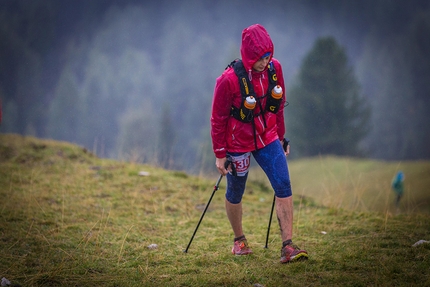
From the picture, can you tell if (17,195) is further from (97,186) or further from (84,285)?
(84,285)

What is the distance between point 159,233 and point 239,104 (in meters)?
2.72

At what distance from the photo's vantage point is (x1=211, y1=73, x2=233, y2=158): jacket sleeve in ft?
15.3

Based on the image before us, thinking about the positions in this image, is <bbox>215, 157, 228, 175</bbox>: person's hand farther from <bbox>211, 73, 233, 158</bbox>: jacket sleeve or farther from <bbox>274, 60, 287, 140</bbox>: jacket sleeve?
<bbox>274, 60, 287, 140</bbox>: jacket sleeve

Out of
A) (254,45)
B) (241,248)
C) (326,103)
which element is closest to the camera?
(254,45)

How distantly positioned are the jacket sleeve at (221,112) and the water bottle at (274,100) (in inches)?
17.4

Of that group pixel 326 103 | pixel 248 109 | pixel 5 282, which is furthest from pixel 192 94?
pixel 5 282

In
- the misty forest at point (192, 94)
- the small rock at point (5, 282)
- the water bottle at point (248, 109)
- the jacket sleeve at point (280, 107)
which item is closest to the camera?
the small rock at point (5, 282)

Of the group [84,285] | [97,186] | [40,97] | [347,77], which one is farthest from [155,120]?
[84,285]

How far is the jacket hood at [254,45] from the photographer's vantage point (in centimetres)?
446

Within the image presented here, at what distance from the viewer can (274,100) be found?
479cm

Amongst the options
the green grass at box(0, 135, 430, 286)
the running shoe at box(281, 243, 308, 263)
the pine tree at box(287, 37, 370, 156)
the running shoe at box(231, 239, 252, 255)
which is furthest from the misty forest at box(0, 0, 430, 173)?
the running shoe at box(281, 243, 308, 263)

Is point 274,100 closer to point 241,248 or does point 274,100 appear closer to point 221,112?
point 221,112

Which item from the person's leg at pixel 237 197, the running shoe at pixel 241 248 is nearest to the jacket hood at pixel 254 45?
the person's leg at pixel 237 197

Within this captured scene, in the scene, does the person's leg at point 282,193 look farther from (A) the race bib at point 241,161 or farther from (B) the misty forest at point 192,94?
(B) the misty forest at point 192,94
